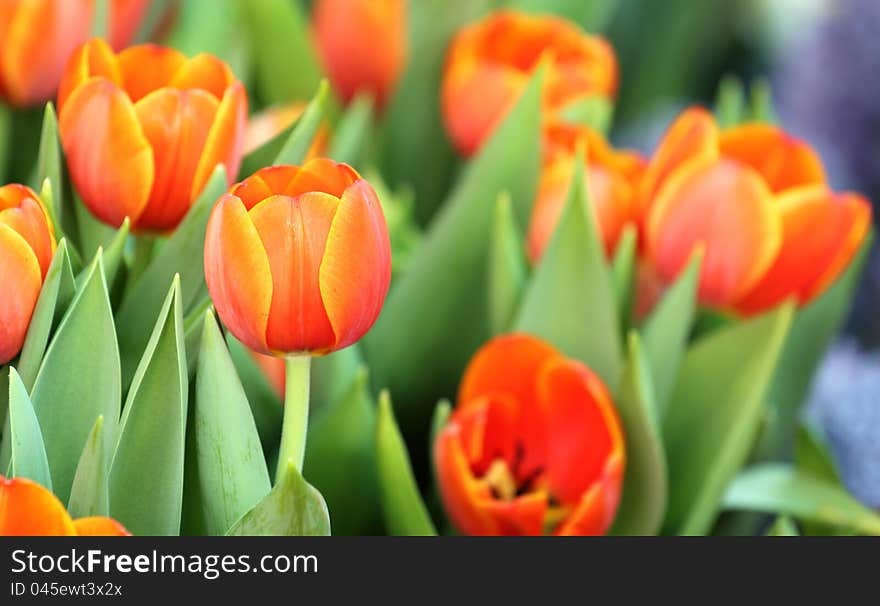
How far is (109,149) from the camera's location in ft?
0.91

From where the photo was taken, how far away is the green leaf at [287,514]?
0.80ft

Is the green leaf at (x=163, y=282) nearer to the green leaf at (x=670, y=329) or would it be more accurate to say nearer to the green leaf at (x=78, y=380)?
the green leaf at (x=78, y=380)

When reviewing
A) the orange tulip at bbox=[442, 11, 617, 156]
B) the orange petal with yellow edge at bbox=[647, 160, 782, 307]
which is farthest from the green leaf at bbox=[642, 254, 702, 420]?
the orange tulip at bbox=[442, 11, 617, 156]

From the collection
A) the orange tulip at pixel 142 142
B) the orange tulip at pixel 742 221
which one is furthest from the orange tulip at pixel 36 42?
the orange tulip at pixel 742 221

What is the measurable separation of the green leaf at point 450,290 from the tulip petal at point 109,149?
13 cm

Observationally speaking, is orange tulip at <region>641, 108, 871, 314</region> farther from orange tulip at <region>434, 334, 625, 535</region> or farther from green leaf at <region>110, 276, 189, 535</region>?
green leaf at <region>110, 276, 189, 535</region>

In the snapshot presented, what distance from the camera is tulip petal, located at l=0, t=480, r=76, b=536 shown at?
225mm

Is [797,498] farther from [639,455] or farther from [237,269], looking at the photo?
[237,269]

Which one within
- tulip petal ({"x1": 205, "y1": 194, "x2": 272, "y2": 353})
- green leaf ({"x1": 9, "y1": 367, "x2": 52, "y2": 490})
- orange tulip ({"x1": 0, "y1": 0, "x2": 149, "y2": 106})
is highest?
orange tulip ({"x1": 0, "y1": 0, "x2": 149, "y2": 106})

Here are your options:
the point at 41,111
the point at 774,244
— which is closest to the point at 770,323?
the point at 774,244

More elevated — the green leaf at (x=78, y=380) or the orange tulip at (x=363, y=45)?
the orange tulip at (x=363, y=45)

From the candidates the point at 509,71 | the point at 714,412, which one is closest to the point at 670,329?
the point at 714,412

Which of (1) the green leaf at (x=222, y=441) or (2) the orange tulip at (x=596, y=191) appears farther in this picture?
(2) the orange tulip at (x=596, y=191)

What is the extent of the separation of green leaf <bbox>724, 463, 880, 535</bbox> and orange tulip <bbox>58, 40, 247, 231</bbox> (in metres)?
0.20
